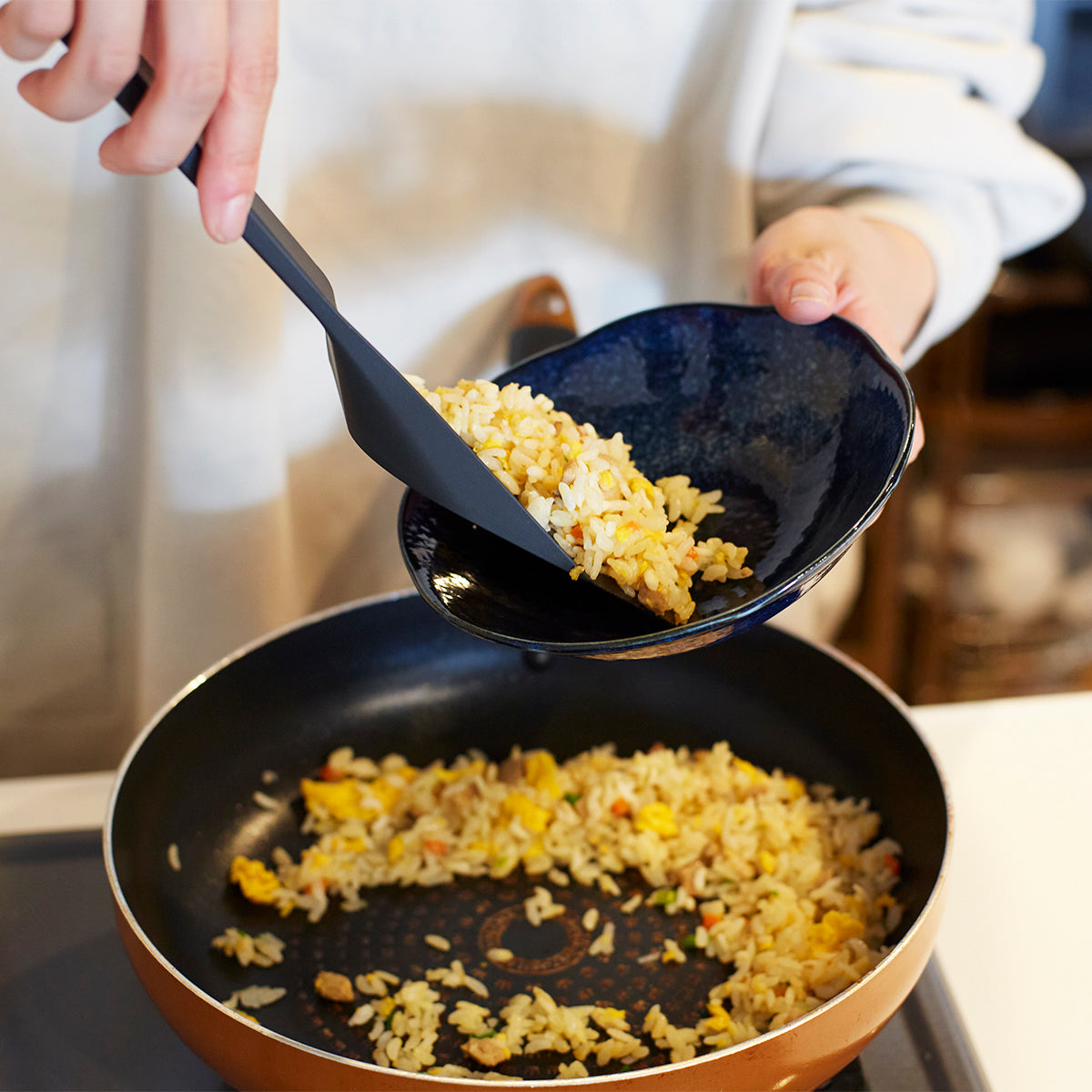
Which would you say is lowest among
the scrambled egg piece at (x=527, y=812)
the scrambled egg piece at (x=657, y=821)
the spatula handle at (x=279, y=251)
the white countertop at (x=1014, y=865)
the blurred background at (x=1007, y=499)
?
the blurred background at (x=1007, y=499)

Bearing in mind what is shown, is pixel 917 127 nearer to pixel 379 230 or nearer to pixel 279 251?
pixel 379 230

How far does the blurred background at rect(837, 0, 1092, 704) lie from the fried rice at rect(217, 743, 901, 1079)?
4.44 feet

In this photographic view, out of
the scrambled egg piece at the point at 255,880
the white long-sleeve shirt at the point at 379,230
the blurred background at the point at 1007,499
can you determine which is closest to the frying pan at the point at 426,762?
the scrambled egg piece at the point at 255,880

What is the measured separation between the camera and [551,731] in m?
1.04

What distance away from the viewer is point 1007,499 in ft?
7.38

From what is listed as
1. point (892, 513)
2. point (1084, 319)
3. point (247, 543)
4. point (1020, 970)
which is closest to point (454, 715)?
point (247, 543)

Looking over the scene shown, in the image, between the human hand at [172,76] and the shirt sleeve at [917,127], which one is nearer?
the human hand at [172,76]

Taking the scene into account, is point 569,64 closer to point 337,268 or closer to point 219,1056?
point 337,268

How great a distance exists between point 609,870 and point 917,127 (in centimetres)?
75

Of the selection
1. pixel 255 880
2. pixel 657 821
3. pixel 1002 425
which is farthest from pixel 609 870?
pixel 1002 425

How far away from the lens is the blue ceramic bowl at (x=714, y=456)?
2.24 ft

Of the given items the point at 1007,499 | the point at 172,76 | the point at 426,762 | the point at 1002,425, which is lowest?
the point at 1007,499

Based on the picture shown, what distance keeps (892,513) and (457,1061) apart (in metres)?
1.68

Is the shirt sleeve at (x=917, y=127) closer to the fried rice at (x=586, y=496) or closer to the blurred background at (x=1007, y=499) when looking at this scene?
the fried rice at (x=586, y=496)
